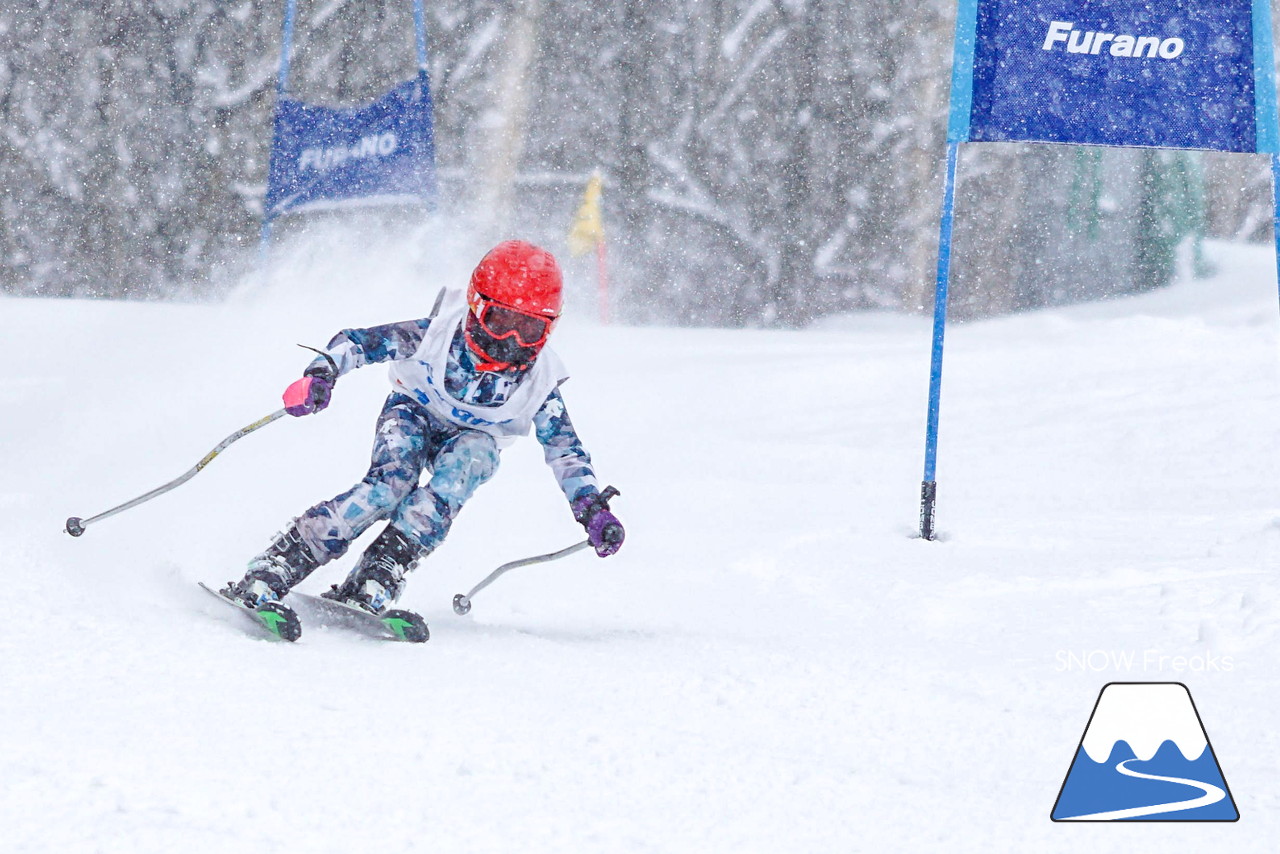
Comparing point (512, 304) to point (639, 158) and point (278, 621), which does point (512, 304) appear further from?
point (639, 158)

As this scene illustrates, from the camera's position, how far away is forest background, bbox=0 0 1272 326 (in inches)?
695

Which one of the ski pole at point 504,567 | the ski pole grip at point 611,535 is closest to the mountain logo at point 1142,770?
the ski pole grip at point 611,535

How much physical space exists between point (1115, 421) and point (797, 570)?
10.8 ft

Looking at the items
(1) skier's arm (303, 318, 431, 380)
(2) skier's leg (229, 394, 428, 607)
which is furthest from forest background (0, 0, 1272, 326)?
(2) skier's leg (229, 394, 428, 607)

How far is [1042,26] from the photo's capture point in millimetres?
4801

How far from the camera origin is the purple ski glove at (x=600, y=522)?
147 inches

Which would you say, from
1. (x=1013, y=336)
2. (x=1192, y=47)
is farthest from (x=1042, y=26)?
(x=1013, y=336)

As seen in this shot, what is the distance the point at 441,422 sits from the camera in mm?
3977

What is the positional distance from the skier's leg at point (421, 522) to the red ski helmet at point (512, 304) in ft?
0.91

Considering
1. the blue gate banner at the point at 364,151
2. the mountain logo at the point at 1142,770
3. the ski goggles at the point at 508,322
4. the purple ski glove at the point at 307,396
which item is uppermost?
the blue gate banner at the point at 364,151

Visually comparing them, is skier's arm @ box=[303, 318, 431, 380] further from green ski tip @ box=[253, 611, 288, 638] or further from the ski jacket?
green ski tip @ box=[253, 611, 288, 638]

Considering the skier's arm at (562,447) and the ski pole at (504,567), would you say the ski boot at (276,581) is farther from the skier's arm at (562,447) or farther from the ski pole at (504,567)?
the skier's arm at (562,447)

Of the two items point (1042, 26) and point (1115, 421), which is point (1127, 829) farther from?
point (1115, 421)

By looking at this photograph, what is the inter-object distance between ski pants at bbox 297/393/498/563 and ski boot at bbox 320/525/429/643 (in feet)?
0.13
